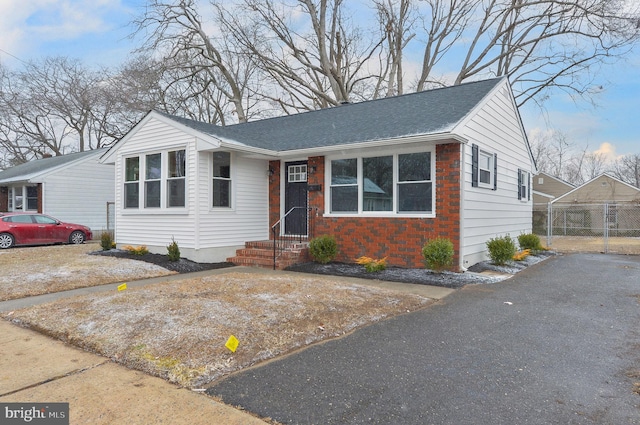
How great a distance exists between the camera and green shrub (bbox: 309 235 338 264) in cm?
934

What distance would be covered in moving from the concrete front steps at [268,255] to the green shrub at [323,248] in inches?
14.3

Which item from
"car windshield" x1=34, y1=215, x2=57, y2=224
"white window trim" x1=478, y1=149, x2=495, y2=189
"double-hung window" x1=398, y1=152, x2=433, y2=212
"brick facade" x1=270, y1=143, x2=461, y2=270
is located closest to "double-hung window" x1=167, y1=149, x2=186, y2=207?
"brick facade" x1=270, y1=143, x2=461, y2=270

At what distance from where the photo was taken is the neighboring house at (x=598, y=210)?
874 inches

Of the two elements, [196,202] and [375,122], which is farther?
[375,122]

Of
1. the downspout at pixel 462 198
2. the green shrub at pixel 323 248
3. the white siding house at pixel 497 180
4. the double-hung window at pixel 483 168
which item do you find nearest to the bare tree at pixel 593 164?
the white siding house at pixel 497 180

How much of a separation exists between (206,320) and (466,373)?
2.84 m

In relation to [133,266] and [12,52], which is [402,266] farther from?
[12,52]

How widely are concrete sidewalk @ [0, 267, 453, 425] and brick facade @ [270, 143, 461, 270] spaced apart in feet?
21.1

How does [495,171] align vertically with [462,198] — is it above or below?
above

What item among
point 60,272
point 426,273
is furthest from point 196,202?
point 426,273

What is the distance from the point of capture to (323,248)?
9336 mm

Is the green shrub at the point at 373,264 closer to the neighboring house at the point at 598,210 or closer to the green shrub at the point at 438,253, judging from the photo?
the green shrub at the point at 438,253

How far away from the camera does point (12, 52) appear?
1861 centimetres
